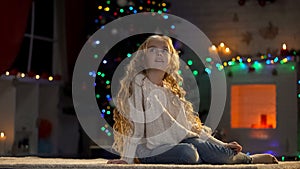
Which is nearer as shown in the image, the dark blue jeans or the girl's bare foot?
the dark blue jeans

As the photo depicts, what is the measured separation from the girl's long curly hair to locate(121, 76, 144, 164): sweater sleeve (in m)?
0.03

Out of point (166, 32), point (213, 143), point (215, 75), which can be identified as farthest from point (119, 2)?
point (213, 143)

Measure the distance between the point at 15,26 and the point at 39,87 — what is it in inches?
37.6

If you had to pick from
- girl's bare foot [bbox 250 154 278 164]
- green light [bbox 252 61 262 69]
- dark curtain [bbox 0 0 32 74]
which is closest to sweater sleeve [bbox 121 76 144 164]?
girl's bare foot [bbox 250 154 278 164]

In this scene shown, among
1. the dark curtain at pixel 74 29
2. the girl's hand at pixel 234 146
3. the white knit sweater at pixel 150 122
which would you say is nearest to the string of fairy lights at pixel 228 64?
the dark curtain at pixel 74 29

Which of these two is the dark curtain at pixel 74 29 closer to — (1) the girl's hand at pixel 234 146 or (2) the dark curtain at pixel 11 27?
(2) the dark curtain at pixel 11 27

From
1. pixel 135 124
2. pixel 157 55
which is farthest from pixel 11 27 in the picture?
pixel 135 124

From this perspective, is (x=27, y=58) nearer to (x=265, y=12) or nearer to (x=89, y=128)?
(x=89, y=128)

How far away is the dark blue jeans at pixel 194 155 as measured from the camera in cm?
271

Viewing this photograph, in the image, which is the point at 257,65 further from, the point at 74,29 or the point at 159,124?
the point at 159,124

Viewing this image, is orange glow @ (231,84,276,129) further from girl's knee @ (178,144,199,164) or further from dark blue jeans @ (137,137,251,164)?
girl's knee @ (178,144,199,164)

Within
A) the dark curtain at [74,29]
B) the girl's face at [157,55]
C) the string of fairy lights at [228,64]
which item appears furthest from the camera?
the dark curtain at [74,29]

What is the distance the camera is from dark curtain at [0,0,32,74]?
242 inches

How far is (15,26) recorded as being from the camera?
6.34 m
